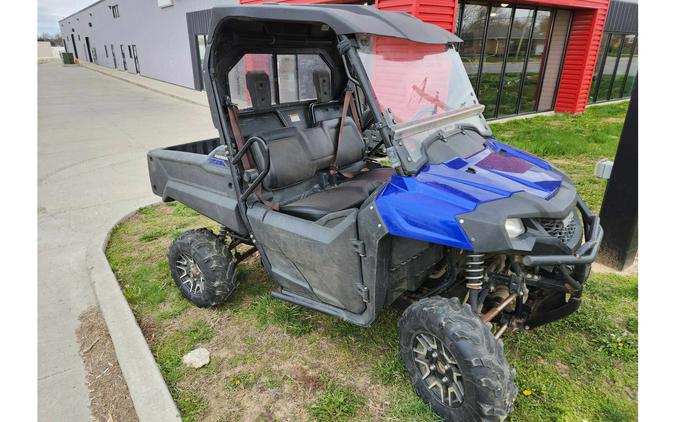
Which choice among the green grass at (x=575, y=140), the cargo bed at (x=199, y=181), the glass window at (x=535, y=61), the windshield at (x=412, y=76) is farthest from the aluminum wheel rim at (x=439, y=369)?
the glass window at (x=535, y=61)

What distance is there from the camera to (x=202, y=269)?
3295 millimetres

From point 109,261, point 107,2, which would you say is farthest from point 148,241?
point 107,2

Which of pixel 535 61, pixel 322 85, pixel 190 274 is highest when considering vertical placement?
pixel 322 85

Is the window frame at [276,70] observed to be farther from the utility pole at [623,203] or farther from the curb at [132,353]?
the utility pole at [623,203]

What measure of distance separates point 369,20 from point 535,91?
1134 centimetres

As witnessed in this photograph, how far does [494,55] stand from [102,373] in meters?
10.5

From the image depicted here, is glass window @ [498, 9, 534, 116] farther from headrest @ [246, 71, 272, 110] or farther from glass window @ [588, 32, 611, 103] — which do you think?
headrest @ [246, 71, 272, 110]

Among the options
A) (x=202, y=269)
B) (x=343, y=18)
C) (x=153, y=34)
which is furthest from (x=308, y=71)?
(x=153, y=34)

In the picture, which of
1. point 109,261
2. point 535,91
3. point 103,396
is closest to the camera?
point 103,396

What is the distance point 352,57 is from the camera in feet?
7.32

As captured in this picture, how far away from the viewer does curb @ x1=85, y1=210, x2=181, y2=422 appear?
8.09ft

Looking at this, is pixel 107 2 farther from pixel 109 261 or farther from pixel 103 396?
pixel 103 396

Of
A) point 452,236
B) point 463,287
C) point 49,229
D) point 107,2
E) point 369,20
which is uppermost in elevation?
point 107,2

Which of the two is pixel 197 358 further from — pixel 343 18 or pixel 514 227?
pixel 343 18
